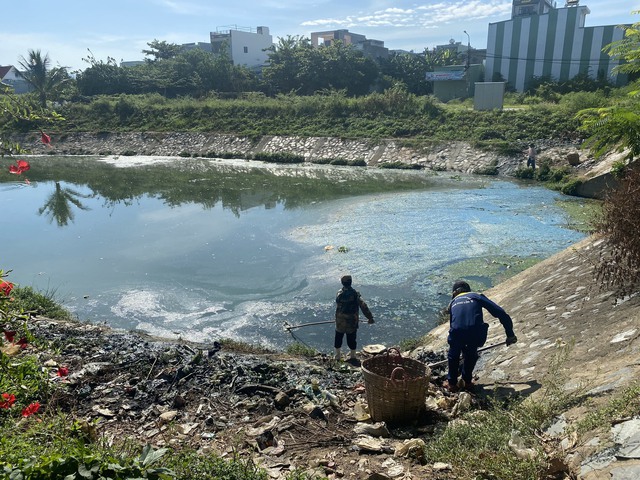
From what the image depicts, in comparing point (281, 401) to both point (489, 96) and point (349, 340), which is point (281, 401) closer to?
point (349, 340)

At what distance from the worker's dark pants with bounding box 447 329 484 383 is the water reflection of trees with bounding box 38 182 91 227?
54.1 feet

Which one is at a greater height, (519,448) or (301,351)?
(519,448)

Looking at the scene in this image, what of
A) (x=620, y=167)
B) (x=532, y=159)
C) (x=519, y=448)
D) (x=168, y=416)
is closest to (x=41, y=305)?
(x=168, y=416)

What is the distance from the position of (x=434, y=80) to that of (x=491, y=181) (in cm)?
2837

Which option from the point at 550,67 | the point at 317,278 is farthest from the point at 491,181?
the point at 550,67

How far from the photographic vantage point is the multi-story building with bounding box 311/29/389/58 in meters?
72.7

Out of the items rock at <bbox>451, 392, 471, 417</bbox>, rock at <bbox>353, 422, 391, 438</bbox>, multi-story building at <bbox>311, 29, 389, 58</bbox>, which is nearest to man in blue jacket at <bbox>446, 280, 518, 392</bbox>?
rock at <bbox>451, 392, 471, 417</bbox>

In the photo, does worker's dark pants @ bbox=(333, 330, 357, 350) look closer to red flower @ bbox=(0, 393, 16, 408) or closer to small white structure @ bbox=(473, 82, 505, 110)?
red flower @ bbox=(0, 393, 16, 408)

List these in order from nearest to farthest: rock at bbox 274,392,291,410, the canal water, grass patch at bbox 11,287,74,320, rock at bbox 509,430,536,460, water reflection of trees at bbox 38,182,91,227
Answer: rock at bbox 509,430,536,460, rock at bbox 274,392,291,410, grass patch at bbox 11,287,74,320, the canal water, water reflection of trees at bbox 38,182,91,227

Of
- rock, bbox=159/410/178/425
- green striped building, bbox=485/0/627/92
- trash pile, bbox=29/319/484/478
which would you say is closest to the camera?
trash pile, bbox=29/319/484/478

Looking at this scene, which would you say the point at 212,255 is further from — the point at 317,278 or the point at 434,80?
the point at 434,80

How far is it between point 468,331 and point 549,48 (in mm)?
52570

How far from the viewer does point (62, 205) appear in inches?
864

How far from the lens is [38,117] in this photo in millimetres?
3432
